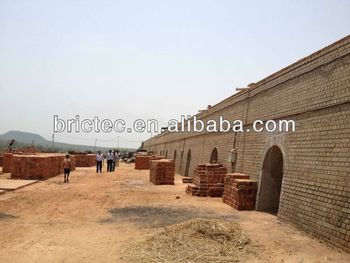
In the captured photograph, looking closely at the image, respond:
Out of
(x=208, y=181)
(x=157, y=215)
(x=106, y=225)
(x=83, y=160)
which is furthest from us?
(x=83, y=160)

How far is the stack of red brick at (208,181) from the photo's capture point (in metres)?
13.7

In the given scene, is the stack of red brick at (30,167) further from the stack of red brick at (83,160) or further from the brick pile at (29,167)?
the stack of red brick at (83,160)

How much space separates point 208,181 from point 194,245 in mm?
7905

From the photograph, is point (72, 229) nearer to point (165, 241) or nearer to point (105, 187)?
point (165, 241)

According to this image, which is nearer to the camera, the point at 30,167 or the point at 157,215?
the point at 157,215

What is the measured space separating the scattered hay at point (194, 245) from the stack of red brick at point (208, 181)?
645cm

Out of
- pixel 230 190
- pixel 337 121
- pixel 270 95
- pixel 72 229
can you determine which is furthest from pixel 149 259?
pixel 270 95

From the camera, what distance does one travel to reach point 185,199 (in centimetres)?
1267

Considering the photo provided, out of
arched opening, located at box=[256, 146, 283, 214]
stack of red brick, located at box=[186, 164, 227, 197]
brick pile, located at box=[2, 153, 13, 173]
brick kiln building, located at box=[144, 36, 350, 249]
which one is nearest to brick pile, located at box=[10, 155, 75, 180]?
brick pile, located at box=[2, 153, 13, 173]

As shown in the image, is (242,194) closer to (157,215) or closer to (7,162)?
(157,215)

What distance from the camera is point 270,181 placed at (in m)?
11.4

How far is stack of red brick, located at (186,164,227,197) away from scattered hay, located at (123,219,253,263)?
645cm

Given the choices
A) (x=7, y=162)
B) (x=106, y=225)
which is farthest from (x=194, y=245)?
(x=7, y=162)

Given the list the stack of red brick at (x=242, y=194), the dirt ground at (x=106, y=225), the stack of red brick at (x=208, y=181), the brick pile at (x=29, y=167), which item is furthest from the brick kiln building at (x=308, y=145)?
the brick pile at (x=29, y=167)
